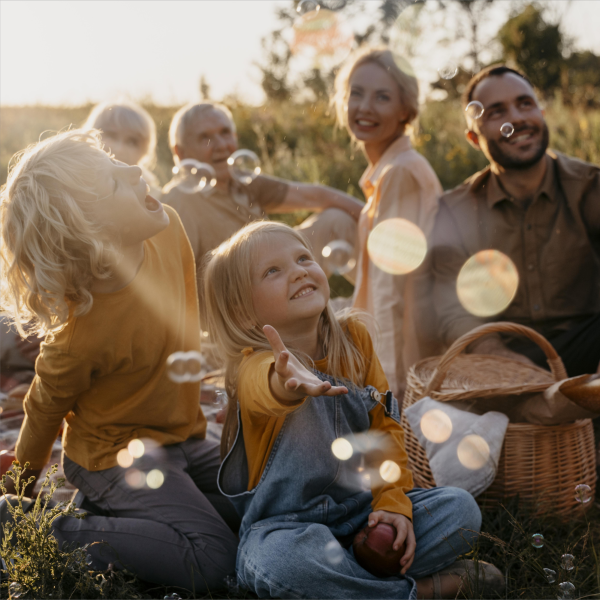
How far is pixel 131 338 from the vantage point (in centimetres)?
180

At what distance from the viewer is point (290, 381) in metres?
1.26

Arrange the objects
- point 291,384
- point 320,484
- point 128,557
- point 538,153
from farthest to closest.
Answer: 1. point 538,153
2. point 128,557
3. point 320,484
4. point 291,384

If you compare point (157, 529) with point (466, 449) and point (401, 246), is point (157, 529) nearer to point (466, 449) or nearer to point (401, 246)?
point (466, 449)

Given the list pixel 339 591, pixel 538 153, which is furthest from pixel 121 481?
pixel 538 153

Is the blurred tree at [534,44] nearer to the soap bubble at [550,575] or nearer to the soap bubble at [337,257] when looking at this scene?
the soap bubble at [337,257]

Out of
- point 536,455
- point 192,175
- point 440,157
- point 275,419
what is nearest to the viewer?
point 275,419

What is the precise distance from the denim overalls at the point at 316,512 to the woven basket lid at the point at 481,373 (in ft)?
1.45

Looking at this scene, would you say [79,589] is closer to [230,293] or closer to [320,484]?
[320,484]

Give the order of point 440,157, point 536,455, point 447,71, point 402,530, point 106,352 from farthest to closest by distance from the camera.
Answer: point 440,157 → point 447,71 → point 536,455 → point 106,352 → point 402,530

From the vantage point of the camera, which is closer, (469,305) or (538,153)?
(538,153)

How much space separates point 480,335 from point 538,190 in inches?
41.6

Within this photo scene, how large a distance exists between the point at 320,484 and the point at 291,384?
19.7 inches

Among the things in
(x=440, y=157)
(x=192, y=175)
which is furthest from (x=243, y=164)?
(x=440, y=157)

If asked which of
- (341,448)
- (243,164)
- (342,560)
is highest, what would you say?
(243,164)
